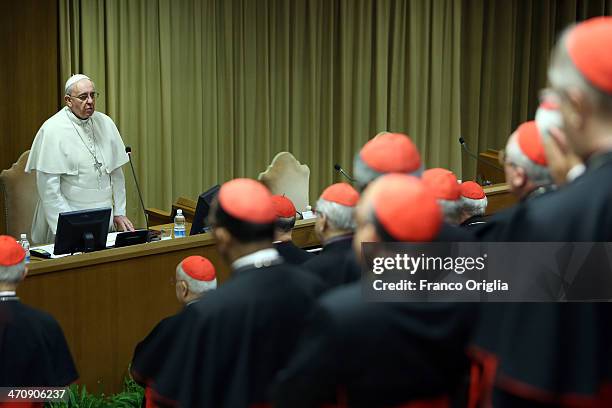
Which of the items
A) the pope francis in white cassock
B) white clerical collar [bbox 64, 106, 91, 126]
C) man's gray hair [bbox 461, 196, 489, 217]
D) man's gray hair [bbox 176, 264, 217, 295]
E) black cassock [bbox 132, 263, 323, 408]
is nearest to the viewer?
black cassock [bbox 132, 263, 323, 408]

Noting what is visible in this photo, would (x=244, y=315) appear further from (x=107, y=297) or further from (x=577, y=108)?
(x=107, y=297)

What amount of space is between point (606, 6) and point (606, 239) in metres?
9.52

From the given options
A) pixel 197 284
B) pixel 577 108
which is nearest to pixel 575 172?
pixel 577 108

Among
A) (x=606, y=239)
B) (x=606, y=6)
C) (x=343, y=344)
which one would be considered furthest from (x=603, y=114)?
(x=606, y=6)

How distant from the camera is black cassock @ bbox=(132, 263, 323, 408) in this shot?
2.71 m

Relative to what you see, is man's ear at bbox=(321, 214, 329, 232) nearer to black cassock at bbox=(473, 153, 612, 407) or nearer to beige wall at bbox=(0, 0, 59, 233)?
black cassock at bbox=(473, 153, 612, 407)

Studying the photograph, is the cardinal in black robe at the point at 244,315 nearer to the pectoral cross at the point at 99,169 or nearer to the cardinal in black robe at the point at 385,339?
the cardinal in black robe at the point at 385,339

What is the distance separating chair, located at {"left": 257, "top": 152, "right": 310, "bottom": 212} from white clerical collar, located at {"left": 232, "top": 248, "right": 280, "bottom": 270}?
5.40 metres

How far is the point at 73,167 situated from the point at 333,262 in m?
4.04

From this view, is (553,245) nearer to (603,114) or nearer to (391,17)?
(603,114)

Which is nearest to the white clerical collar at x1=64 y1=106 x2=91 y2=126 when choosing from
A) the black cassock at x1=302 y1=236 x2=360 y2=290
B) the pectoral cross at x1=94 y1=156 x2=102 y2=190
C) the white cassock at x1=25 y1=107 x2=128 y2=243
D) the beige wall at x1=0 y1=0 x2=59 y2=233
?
the white cassock at x1=25 y1=107 x2=128 y2=243

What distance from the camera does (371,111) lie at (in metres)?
10.5

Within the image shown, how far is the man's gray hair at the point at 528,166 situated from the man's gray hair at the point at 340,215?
70cm

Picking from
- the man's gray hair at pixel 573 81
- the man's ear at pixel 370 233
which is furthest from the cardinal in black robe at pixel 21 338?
the man's gray hair at pixel 573 81
